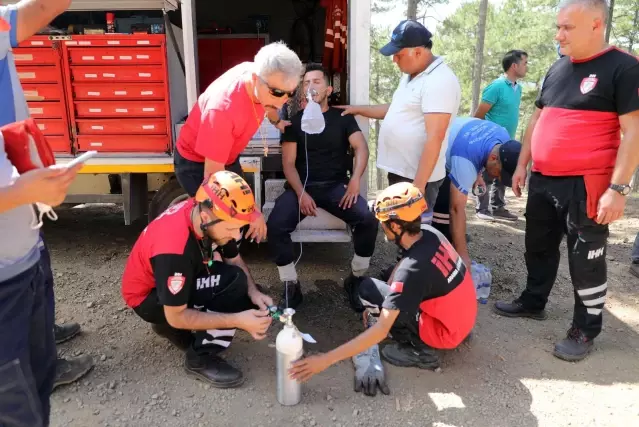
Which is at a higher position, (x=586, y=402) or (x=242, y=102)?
(x=242, y=102)

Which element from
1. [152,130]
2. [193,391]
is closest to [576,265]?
[193,391]

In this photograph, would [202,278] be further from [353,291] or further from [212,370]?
[353,291]

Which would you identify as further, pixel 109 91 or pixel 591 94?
pixel 109 91

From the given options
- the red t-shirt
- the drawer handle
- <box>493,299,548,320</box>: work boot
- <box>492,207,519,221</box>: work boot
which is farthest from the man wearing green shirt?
the drawer handle

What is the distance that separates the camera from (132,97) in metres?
4.17

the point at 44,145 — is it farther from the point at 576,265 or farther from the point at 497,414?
the point at 576,265

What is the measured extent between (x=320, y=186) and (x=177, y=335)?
4.94 feet

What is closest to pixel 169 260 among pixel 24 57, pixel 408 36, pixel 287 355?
pixel 287 355

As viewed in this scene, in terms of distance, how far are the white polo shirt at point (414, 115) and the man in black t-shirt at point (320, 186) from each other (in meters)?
0.34

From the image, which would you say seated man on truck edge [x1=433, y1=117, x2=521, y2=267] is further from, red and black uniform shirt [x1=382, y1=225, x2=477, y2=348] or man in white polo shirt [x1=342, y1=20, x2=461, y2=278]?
red and black uniform shirt [x1=382, y1=225, x2=477, y2=348]

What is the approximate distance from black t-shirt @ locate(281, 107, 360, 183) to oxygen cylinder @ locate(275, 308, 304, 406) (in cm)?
163

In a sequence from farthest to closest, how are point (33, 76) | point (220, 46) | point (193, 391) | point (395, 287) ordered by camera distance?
point (220, 46)
point (33, 76)
point (193, 391)
point (395, 287)

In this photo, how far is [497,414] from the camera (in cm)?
252

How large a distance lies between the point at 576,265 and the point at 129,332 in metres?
2.87
